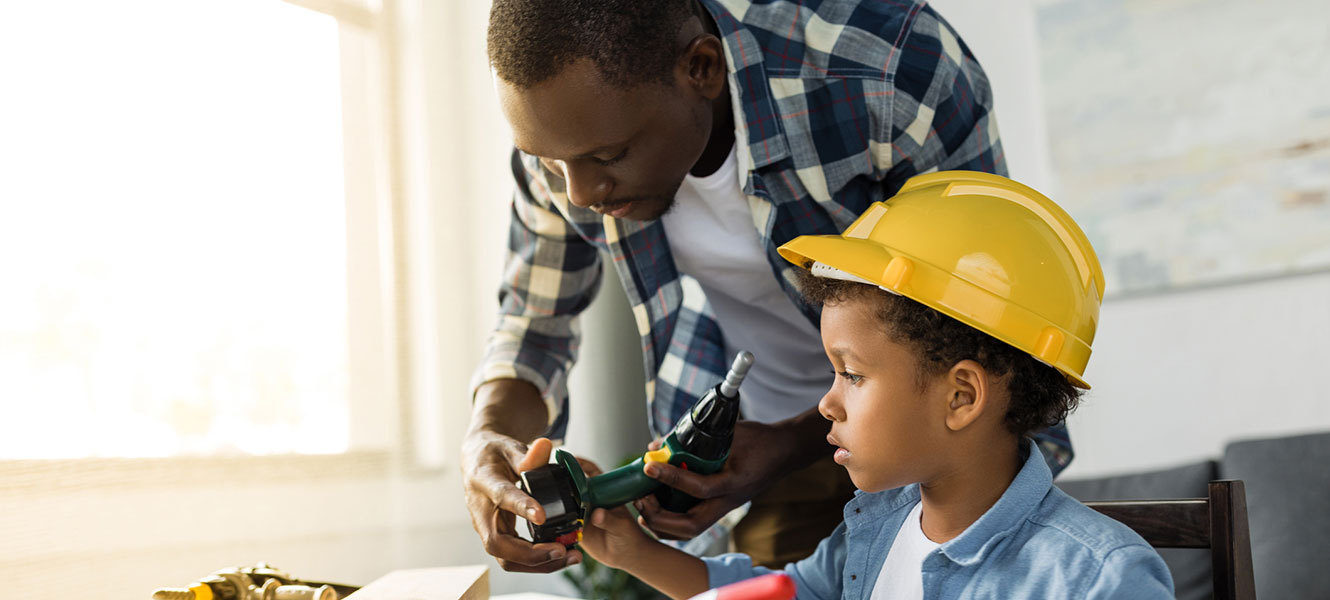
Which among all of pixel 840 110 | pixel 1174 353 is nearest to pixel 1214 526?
pixel 840 110

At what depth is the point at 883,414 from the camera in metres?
0.92

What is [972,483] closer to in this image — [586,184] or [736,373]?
[736,373]

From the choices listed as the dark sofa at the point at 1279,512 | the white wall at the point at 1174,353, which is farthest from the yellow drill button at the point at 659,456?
the white wall at the point at 1174,353

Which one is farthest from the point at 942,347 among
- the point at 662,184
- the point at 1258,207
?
the point at 1258,207

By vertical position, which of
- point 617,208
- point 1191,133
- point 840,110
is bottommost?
point 617,208

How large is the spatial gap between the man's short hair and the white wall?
1.74 meters

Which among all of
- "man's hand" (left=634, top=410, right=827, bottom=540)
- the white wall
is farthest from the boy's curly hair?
the white wall

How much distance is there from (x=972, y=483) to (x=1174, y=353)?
1.83m

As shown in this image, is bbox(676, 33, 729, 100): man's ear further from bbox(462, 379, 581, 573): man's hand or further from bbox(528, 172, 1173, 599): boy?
bbox(462, 379, 581, 573): man's hand

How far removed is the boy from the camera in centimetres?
86

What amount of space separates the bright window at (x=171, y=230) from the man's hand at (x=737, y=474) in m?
1.13

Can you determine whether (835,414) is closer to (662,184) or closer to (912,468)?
(912,468)

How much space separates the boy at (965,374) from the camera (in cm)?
86

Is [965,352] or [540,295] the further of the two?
[540,295]
